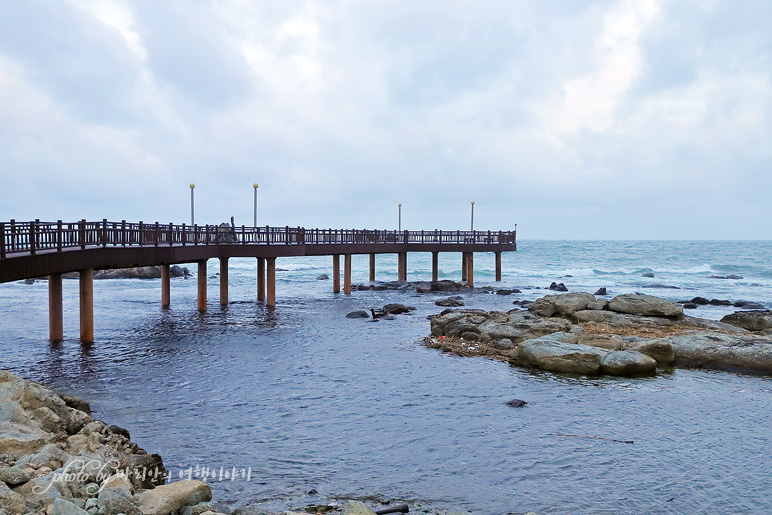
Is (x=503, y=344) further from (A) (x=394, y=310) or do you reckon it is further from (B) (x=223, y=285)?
(B) (x=223, y=285)

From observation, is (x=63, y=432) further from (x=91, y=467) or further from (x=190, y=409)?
(x=190, y=409)

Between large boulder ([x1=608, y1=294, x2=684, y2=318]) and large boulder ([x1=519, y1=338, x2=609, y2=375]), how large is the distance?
9.25 m

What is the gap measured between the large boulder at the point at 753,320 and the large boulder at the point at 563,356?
10.7m

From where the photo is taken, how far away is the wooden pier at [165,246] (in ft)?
61.5

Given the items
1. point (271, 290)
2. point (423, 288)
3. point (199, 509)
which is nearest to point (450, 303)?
A: point (423, 288)

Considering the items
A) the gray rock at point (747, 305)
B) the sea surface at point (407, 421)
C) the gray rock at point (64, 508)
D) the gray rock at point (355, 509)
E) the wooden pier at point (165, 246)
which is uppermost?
the wooden pier at point (165, 246)

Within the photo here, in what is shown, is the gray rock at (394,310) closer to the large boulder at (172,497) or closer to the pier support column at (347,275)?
the pier support column at (347,275)

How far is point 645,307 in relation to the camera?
91.2 feet

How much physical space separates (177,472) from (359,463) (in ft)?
10.8

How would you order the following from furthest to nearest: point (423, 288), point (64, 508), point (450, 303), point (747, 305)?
point (423, 288)
point (747, 305)
point (450, 303)
point (64, 508)

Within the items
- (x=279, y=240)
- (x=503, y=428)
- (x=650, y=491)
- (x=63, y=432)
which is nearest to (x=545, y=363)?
(x=503, y=428)

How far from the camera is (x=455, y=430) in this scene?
1319cm

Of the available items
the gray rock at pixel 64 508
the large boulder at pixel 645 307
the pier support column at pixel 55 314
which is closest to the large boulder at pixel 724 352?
the large boulder at pixel 645 307

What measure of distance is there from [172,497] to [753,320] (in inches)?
1024
